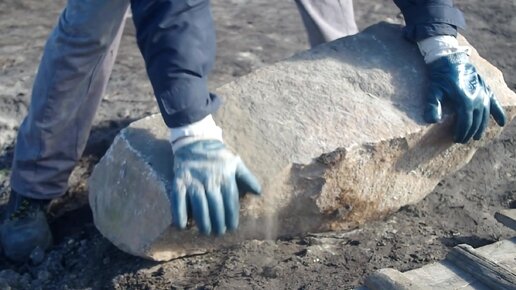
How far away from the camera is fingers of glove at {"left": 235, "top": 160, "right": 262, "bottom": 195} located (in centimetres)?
235

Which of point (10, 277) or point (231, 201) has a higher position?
point (231, 201)

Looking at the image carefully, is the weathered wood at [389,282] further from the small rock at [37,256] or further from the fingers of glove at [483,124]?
the small rock at [37,256]

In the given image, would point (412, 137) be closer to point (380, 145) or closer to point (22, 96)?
point (380, 145)

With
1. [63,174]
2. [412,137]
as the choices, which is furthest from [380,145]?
[63,174]

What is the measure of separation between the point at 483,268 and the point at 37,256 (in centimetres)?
143

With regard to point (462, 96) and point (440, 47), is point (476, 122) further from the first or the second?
point (440, 47)

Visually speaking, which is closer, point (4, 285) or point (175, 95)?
point (175, 95)

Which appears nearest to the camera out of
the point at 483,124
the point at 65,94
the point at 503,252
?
the point at 503,252

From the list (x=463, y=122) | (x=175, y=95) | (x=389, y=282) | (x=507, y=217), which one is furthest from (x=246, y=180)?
(x=507, y=217)

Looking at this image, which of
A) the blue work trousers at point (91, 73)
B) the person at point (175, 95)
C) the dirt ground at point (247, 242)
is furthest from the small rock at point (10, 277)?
the blue work trousers at point (91, 73)

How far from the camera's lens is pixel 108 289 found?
2562 mm

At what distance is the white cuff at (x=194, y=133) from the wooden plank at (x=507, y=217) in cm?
93

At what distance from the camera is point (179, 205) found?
90.5 inches

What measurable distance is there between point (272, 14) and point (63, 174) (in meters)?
1.87
